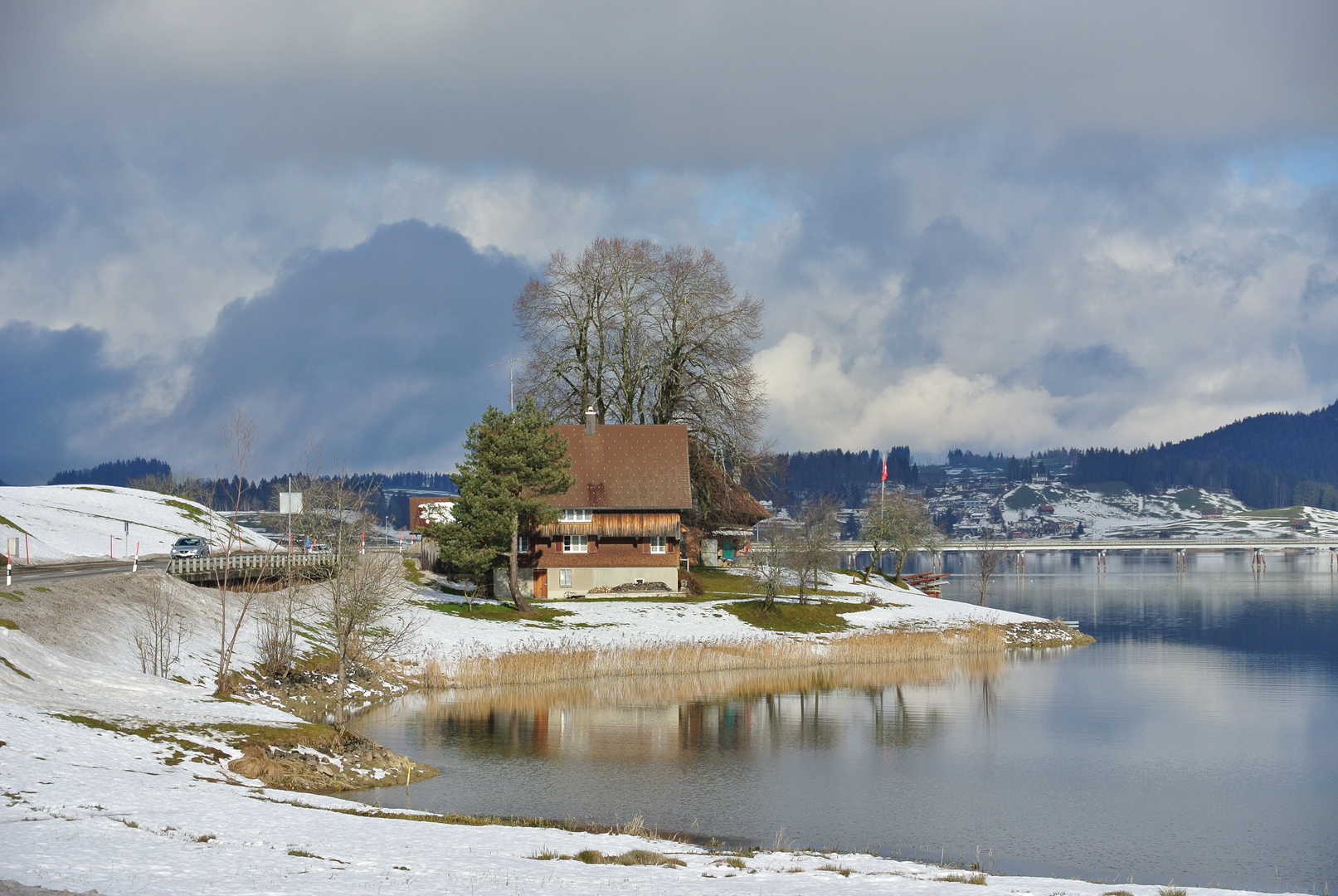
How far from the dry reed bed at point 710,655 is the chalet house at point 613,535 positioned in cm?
1271

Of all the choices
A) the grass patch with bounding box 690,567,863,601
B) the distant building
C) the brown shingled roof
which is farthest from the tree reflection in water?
the distant building

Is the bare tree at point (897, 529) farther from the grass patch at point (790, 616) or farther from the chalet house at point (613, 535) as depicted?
the chalet house at point (613, 535)

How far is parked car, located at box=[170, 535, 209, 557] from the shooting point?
73.5 meters

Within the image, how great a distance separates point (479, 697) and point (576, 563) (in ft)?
83.8

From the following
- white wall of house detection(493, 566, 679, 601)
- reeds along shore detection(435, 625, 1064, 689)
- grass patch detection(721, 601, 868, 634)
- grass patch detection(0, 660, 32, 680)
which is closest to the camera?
grass patch detection(0, 660, 32, 680)

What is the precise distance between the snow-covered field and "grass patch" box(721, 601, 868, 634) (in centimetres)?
3677

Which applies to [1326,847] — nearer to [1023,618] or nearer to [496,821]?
[496,821]

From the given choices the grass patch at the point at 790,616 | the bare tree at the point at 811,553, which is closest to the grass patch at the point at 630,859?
the grass patch at the point at 790,616

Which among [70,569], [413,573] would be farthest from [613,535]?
[70,569]

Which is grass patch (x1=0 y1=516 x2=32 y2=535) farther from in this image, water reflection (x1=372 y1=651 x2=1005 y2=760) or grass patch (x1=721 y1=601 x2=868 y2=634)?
grass patch (x1=721 y1=601 x2=868 y2=634)

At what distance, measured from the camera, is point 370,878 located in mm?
17500

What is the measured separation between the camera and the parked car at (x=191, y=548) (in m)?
73.5

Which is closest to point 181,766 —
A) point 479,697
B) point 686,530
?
point 479,697

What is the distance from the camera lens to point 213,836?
19547mm
